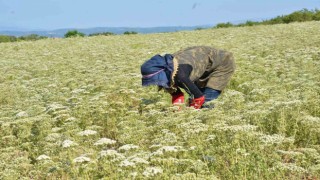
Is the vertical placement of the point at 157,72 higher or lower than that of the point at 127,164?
higher

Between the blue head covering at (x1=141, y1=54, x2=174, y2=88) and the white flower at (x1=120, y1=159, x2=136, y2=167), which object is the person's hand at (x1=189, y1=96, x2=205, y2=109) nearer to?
the blue head covering at (x1=141, y1=54, x2=174, y2=88)

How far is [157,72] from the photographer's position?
25.8 ft

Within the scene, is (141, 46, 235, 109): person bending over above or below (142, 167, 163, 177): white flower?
above

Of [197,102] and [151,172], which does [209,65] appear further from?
[151,172]

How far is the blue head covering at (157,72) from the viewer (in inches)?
308

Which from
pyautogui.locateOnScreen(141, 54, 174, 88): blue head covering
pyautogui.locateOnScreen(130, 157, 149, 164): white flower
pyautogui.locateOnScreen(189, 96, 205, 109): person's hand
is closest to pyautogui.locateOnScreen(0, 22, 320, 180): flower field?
pyautogui.locateOnScreen(130, 157, 149, 164): white flower

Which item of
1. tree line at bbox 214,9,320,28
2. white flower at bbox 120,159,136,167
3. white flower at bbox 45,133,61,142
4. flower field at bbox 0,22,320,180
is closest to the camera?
white flower at bbox 120,159,136,167

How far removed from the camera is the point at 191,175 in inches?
188

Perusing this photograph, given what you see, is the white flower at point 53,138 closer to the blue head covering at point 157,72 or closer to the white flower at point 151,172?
the blue head covering at point 157,72

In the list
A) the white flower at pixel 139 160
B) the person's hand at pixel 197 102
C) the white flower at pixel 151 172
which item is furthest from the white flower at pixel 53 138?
the person's hand at pixel 197 102

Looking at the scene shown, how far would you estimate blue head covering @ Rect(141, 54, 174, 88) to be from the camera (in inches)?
308

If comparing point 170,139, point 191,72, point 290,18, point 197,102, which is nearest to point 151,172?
point 170,139

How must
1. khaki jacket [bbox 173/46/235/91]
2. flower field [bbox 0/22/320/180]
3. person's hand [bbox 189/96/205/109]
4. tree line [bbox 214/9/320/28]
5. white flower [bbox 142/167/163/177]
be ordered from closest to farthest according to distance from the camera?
white flower [bbox 142/167/163/177], flower field [bbox 0/22/320/180], person's hand [bbox 189/96/205/109], khaki jacket [bbox 173/46/235/91], tree line [bbox 214/9/320/28]

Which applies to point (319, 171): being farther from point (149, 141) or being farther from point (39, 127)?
point (39, 127)
